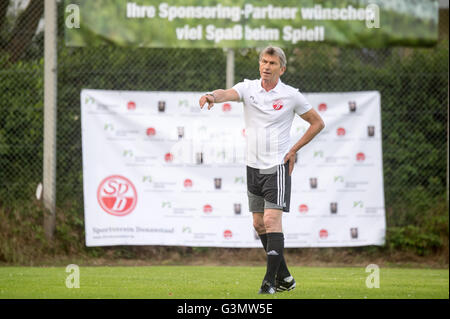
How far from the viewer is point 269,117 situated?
20.9 ft

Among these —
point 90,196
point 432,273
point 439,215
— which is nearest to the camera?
point 432,273

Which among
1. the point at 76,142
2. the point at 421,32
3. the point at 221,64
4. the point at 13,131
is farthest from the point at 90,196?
the point at 421,32

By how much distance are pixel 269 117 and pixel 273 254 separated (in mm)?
1242

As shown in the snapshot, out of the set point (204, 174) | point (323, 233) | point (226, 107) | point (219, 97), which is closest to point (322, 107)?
point (226, 107)

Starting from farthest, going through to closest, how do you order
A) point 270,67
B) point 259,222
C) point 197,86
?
point 197,86 < point 259,222 < point 270,67

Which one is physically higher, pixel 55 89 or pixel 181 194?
pixel 55 89

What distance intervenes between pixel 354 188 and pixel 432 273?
186cm

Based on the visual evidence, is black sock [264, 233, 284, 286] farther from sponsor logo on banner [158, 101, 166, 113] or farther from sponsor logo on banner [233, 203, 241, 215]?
sponsor logo on banner [158, 101, 166, 113]

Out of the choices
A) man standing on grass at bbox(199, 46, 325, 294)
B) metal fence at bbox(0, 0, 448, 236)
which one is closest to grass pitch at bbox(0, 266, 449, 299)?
man standing on grass at bbox(199, 46, 325, 294)

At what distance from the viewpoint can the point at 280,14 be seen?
10867 mm

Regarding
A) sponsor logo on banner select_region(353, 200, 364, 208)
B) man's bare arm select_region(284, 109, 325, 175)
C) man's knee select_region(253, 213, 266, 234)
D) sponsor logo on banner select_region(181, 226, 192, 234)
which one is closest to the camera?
man's bare arm select_region(284, 109, 325, 175)

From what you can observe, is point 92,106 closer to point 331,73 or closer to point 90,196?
point 90,196

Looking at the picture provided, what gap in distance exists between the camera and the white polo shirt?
6.37 meters

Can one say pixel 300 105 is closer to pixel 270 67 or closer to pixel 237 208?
pixel 270 67
